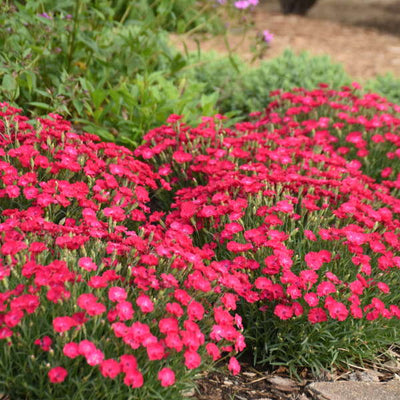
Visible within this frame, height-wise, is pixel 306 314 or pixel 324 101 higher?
pixel 324 101

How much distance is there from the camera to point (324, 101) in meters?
5.18

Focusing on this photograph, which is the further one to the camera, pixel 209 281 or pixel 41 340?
pixel 209 281

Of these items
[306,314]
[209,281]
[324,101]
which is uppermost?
[324,101]

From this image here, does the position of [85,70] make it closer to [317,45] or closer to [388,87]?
[388,87]

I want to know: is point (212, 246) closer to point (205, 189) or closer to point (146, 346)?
point (205, 189)

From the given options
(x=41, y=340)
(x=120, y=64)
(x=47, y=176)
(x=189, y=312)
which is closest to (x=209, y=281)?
(x=189, y=312)

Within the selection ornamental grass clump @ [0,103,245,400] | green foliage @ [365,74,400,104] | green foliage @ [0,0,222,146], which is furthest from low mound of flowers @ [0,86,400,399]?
green foliage @ [365,74,400,104]

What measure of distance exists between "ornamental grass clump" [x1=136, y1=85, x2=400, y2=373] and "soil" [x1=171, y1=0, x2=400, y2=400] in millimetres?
111

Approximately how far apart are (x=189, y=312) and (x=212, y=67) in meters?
5.00

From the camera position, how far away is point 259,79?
22.0 ft

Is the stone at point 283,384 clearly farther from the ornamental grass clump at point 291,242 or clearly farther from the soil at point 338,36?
the soil at point 338,36

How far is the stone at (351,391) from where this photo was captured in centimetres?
269

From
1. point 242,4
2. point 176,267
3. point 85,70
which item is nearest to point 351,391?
point 176,267

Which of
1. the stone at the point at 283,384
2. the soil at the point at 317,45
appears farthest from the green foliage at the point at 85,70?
the stone at the point at 283,384
